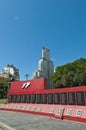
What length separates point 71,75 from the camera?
191 feet

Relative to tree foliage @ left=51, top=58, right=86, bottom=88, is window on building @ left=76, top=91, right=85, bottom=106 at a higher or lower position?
lower

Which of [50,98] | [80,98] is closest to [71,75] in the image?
[50,98]

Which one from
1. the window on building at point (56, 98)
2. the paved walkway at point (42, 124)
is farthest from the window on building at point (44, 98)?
the paved walkway at point (42, 124)

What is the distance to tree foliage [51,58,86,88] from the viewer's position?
2223 inches

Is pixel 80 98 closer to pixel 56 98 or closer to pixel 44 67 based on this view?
pixel 56 98

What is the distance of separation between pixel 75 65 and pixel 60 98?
1620 inches

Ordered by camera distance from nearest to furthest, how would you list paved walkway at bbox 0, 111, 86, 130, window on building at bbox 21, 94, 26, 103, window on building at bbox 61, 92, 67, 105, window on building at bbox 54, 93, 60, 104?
paved walkway at bbox 0, 111, 86, 130 → window on building at bbox 61, 92, 67, 105 → window on building at bbox 54, 93, 60, 104 → window on building at bbox 21, 94, 26, 103

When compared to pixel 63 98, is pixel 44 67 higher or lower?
higher

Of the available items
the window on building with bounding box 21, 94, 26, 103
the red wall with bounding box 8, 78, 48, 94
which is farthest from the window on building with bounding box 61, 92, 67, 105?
the window on building with bounding box 21, 94, 26, 103

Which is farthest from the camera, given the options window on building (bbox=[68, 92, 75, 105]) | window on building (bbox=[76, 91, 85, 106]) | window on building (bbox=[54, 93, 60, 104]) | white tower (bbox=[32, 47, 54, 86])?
white tower (bbox=[32, 47, 54, 86])

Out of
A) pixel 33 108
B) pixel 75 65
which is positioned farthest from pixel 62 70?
pixel 33 108

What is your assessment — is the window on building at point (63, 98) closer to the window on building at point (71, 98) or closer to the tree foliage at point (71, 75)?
the window on building at point (71, 98)

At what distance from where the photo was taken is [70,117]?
1803 cm

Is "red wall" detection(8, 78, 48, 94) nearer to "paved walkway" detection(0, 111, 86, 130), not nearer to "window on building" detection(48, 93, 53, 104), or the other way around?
"window on building" detection(48, 93, 53, 104)
